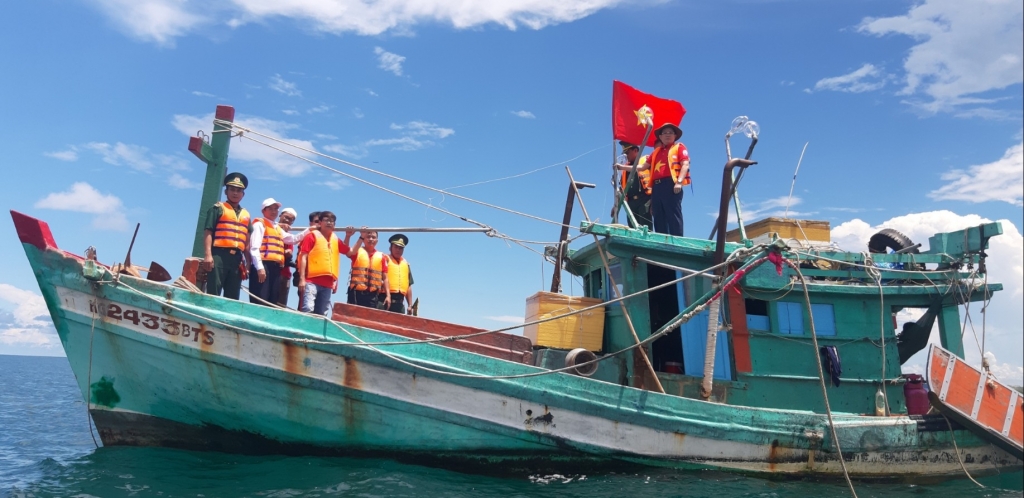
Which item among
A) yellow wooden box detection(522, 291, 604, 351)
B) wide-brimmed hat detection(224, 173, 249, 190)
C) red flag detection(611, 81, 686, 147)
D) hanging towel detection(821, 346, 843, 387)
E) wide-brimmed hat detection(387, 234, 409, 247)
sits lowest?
hanging towel detection(821, 346, 843, 387)

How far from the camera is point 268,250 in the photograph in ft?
24.3

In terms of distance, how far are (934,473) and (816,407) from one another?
1562 mm

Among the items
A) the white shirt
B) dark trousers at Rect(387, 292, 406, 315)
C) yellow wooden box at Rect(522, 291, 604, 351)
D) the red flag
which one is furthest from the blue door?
the white shirt

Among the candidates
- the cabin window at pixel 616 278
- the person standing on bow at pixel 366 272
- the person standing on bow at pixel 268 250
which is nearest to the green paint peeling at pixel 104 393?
the person standing on bow at pixel 268 250

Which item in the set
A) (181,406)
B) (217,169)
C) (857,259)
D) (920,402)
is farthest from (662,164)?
(181,406)

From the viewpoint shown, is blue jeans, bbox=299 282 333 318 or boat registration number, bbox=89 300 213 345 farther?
blue jeans, bbox=299 282 333 318

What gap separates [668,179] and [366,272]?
4364 millimetres

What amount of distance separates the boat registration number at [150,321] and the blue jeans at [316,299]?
1.42 meters

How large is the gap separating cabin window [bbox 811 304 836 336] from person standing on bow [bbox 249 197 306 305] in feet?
20.7

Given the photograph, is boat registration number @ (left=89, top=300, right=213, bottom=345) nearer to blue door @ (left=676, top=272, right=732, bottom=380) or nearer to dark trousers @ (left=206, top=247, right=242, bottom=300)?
dark trousers @ (left=206, top=247, right=242, bottom=300)

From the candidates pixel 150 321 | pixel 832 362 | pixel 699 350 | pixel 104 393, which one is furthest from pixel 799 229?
pixel 104 393

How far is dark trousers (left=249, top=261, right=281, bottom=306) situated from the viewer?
7.30 metres

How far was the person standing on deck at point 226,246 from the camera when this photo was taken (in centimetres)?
682

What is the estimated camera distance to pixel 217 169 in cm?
716
